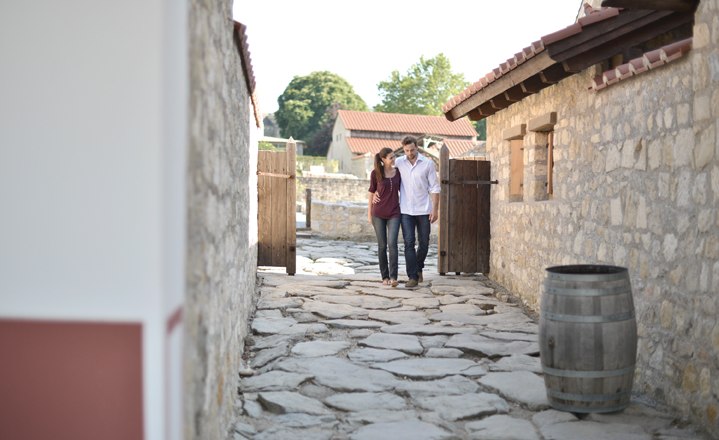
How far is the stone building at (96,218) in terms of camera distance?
6.38 ft

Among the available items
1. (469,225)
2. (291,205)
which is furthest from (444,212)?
(291,205)

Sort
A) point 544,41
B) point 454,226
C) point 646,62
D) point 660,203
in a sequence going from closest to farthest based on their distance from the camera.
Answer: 1. point 660,203
2. point 646,62
3. point 544,41
4. point 454,226

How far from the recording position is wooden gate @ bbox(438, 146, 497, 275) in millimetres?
8883

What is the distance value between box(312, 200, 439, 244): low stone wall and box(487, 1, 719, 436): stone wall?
8350 millimetres

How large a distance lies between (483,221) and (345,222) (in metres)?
5.90

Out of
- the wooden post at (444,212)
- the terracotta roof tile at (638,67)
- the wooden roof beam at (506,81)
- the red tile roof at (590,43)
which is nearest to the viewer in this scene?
the terracotta roof tile at (638,67)

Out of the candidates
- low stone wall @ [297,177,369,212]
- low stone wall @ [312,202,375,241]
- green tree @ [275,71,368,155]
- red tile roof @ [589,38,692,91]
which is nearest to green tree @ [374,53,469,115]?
green tree @ [275,71,368,155]

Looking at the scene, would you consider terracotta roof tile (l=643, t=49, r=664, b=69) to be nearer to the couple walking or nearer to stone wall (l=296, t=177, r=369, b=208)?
the couple walking

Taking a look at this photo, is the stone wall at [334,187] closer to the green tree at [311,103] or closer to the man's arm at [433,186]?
the man's arm at [433,186]

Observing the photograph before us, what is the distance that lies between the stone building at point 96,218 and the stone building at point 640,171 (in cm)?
268

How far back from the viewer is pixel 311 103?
200 ft

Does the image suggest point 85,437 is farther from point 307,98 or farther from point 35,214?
point 307,98

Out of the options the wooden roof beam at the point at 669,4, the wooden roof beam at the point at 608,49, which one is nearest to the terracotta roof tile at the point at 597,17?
the wooden roof beam at the point at 608,49

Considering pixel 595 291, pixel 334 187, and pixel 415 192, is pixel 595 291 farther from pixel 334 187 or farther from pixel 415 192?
pixel 334 187
